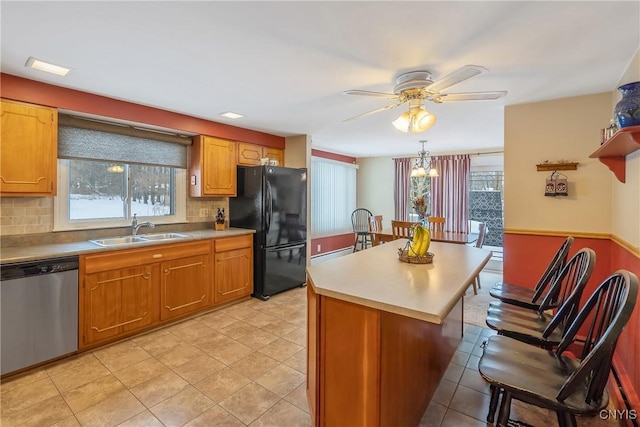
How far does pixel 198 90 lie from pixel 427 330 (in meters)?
2.67

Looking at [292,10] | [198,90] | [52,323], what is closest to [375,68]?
[292,10]

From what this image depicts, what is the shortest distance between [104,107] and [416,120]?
111 inches

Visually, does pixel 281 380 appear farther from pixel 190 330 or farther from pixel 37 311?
pixel 37 311

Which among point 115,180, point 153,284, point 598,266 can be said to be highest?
point 115,180

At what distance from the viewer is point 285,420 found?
1831mm

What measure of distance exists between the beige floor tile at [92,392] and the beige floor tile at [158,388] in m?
0.14

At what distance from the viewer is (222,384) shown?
86.0 inches

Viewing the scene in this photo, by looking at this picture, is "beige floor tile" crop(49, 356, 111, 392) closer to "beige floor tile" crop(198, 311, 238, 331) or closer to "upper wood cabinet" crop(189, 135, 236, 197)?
"beige floor tile" crop(198, 311, 238, 331)

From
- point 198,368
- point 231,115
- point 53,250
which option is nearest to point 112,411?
point 198,368

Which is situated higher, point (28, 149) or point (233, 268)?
point (28, 149)

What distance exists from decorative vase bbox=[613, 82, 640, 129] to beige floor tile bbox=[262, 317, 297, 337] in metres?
2.89

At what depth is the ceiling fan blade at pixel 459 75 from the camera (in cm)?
169

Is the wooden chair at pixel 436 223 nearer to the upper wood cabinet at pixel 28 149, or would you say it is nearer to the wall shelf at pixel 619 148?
the wall shelf at pixel 619 148

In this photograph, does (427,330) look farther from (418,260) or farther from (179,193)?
(179,193)
